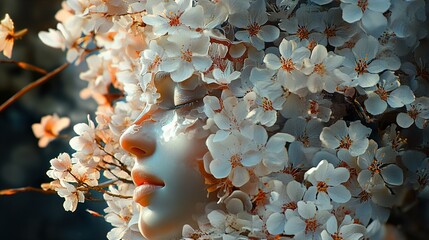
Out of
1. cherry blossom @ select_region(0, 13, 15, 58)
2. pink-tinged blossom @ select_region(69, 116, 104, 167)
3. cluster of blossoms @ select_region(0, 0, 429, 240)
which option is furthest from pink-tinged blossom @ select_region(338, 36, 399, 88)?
cherry blossom @ select_region(0, 13, 15, 58)

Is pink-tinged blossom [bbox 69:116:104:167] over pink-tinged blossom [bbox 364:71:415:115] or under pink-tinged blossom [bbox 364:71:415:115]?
under

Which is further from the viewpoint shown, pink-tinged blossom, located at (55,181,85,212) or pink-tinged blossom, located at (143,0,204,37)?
pink-tinged blossom, located at (55,181,85,212)

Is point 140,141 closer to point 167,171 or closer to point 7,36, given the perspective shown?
point 167,171

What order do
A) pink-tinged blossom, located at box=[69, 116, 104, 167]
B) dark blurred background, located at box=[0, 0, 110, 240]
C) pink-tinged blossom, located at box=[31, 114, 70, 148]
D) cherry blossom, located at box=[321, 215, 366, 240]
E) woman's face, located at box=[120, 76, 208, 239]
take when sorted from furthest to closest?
dark blurred background, located at box=[0, 0, 110, 240] → pink-tinged blossom, located at box=[31, 114, 70, 148] → pink-tinged blossom, located at box=[69, 116, 104, 167] → woman's face, located at box=[120, 76, 208, 239] → cherry blossom, located at box=[321, 215, 366, 240]

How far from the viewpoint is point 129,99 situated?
1.15 metres

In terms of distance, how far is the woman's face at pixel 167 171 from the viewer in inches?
38.1

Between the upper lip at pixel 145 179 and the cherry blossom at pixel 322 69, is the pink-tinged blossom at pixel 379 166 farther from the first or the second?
the upper lip at pixel 145 179

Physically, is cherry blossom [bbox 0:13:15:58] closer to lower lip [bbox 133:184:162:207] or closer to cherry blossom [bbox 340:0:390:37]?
lower lip [bbox 133:184:162:207]

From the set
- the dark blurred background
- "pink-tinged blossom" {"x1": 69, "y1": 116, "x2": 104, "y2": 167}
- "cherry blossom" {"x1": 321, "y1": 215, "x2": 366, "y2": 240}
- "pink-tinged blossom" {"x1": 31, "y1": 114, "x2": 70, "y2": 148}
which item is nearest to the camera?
"cherry blossom" {"x1": 321, "y1": 215, "x2": 366, "y2": 240}

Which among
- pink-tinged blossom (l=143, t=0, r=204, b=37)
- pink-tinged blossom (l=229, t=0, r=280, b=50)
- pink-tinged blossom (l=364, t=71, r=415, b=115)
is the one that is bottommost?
pink-tinged blossom (l=364, t=71, r=415, b=115)

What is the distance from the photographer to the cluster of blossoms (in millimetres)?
889

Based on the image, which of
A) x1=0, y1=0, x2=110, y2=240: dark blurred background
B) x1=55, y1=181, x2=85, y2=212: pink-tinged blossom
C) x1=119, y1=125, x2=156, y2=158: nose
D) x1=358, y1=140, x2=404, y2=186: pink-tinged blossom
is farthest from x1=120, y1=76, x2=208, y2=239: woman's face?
x1=0, y1=0, x2=110, y2=240: dark blurred background

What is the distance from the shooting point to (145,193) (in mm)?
989

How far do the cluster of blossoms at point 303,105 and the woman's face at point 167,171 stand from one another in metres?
0.03
